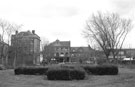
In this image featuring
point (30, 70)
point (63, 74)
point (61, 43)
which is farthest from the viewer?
point (61, 43)

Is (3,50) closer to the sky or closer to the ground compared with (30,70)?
closer to the sky

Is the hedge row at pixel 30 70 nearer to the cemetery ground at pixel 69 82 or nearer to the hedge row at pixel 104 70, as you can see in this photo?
the hedge row at pixel 104 70

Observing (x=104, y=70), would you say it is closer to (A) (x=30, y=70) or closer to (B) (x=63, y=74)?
(B) (x=63, y=74)

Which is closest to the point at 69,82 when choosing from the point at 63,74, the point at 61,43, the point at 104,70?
the point at 63,74

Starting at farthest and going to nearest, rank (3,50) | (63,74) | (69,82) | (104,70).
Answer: (3,50) < (104,70) < (63,74) < (69,82)

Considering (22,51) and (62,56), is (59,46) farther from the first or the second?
(22,51)

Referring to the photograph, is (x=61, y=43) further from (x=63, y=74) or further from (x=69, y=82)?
(x=69, y=82)

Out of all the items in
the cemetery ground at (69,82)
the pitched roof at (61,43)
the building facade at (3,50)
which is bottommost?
the cemetery ground at (69,82)

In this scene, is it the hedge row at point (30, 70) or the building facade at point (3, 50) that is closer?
the hedge row at point (30, 70)

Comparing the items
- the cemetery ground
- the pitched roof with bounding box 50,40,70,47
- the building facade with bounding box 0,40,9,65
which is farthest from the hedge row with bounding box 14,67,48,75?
the pitched roof with bounding box 50,40,70,47

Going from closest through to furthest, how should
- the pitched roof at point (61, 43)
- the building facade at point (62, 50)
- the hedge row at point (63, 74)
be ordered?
the hedge row at point (63, 74)
the building facade at point (62, 50)
the pitched roof at point (61, 43)

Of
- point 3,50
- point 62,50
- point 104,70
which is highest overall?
point 62,50

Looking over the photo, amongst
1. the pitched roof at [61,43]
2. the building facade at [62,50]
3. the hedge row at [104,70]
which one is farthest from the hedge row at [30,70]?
the pitched roof at [61,43]

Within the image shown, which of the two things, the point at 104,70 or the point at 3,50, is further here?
the point at 3,50
